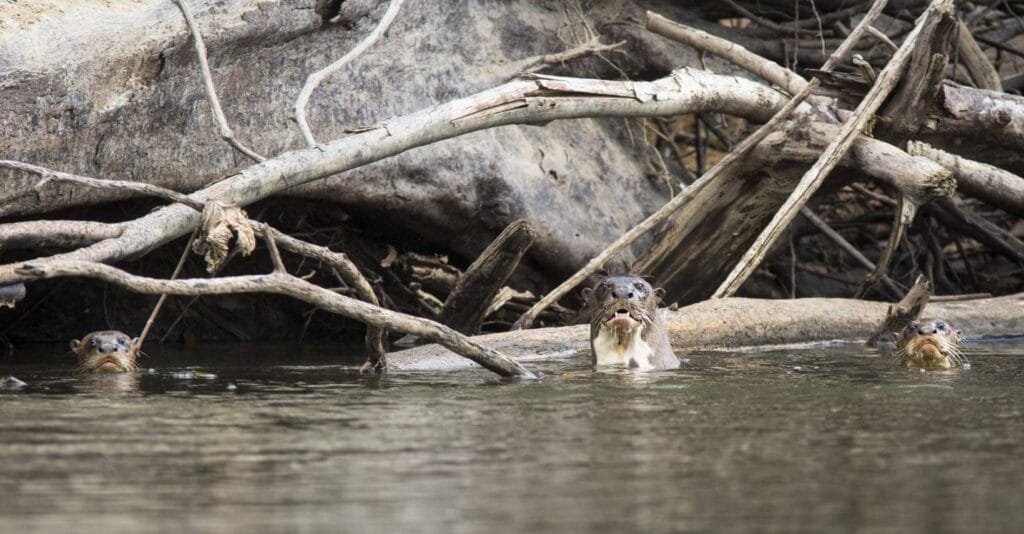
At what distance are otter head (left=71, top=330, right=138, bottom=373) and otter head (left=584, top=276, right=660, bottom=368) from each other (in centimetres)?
199

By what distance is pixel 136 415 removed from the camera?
14.7 ft

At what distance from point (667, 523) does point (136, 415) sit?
7.16 feet

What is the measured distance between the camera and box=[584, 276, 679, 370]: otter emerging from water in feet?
20.9

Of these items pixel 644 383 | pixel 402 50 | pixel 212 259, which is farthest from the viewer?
pixel 402 50

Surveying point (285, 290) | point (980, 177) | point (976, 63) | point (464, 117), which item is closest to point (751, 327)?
point (980, 177)

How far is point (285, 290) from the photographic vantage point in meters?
4.89

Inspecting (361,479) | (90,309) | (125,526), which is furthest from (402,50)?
(125,526)

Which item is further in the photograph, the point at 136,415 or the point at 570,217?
the point at 570,217

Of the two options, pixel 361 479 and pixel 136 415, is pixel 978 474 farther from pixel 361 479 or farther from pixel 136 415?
pixel 136 415

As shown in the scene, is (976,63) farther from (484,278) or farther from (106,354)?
(106,354)

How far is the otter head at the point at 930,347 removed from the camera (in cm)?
631

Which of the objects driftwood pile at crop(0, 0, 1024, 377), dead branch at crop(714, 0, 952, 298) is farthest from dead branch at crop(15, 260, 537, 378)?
dead branch at crop(714, 0, 952, 298)

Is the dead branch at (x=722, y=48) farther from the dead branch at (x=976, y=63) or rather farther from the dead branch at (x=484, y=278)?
the dead branch at (x=484, y=278)

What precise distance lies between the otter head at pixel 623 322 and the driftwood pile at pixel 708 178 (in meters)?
0.51
